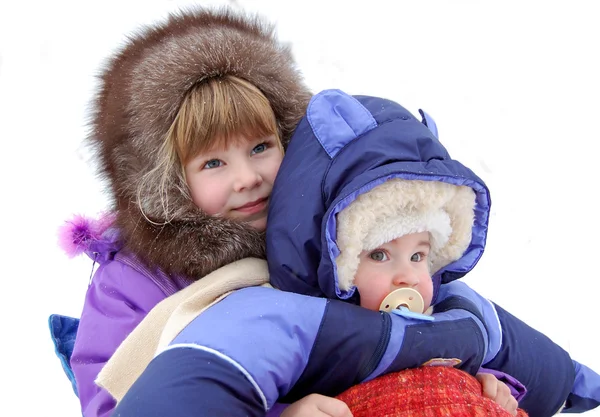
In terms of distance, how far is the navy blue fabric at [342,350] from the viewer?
1.40m

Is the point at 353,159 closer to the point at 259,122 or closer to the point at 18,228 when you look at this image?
the point at 259,122

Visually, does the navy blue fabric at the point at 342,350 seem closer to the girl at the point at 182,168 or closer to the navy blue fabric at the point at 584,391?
the girl at the point at 182,168

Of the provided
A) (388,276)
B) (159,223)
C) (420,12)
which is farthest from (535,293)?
(420,12)

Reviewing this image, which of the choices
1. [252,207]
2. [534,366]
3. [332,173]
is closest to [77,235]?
[252,207]

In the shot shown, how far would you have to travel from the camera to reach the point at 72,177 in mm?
3475

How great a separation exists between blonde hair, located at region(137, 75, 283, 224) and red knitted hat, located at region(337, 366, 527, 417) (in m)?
0.65

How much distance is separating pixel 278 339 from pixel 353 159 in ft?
1.32

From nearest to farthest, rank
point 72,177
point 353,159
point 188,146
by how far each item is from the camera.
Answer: point 353,159
point 188,146
point 72,177

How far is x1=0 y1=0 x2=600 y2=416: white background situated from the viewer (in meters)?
2.84

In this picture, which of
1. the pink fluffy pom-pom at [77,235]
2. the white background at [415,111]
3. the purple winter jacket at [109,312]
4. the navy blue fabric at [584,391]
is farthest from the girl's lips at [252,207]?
the white background at [415,111]

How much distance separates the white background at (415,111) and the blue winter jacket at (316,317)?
1365 millimetres

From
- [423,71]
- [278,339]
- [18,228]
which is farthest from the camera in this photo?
[423,71]

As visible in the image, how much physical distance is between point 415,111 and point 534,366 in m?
2.14

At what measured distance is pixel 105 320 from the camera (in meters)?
1.77
